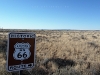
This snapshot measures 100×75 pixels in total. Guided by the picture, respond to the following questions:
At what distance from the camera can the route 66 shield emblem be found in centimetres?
332

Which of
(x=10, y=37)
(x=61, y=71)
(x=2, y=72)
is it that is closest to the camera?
(x=10, y=37)

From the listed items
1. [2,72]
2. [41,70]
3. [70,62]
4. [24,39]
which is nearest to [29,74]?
[41,70]

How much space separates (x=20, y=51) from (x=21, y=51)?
0.02 metres

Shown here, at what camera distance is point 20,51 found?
A: 337 centimetres

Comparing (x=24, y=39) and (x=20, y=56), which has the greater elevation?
(x=24, y=39)

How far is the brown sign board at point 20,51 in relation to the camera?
325cm

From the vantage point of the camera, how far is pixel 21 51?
3375mm

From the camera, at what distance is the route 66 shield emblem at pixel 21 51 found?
131 inches

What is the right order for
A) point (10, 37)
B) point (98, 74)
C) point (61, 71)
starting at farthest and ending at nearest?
point (98, 74) < point (61, 71) < point (10, 37)

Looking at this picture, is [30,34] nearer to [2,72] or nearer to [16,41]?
[16,41]

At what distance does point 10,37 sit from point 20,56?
480 mm

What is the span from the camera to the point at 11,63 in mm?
3256

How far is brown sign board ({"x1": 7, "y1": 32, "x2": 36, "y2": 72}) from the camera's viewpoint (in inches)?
128

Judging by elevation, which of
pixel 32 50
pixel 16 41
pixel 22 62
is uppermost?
pixel 16 41
